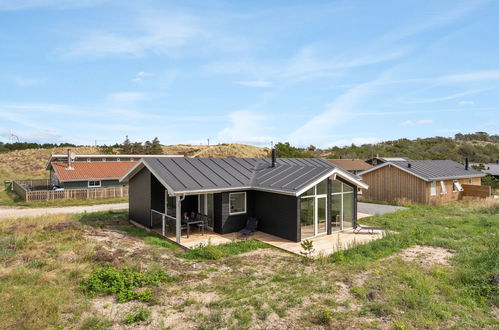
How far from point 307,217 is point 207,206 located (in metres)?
4.65

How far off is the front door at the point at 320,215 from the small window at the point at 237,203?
3263 millimetres

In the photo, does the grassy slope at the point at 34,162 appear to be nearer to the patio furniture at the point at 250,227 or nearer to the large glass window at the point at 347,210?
the patio furniture at the point at 250,227

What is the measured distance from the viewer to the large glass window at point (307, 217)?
12.5 m

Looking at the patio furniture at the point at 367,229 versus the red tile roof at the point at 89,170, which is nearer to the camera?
the patio furniture at the point at 367,229

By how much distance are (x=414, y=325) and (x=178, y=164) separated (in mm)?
11113

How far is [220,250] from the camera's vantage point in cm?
1067

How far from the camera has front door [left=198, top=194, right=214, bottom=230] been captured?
13945mm

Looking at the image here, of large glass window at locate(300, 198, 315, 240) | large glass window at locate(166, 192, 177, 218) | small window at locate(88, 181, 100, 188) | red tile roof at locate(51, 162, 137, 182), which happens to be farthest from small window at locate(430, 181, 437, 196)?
small window at locate(88, 181, 100, 188)

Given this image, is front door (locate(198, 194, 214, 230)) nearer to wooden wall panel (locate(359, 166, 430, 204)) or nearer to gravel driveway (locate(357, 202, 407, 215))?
gravel driveway (locate(357, 202, 407, 215))

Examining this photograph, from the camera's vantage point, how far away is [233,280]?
8.17m

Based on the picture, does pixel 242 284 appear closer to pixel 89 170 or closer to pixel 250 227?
pixel 250 227

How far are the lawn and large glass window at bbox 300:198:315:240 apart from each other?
2.12m

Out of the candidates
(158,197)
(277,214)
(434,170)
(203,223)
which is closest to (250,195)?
(277,214)

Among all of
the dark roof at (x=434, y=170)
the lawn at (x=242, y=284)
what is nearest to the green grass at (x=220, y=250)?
the lawn at (x=242, y=284)
